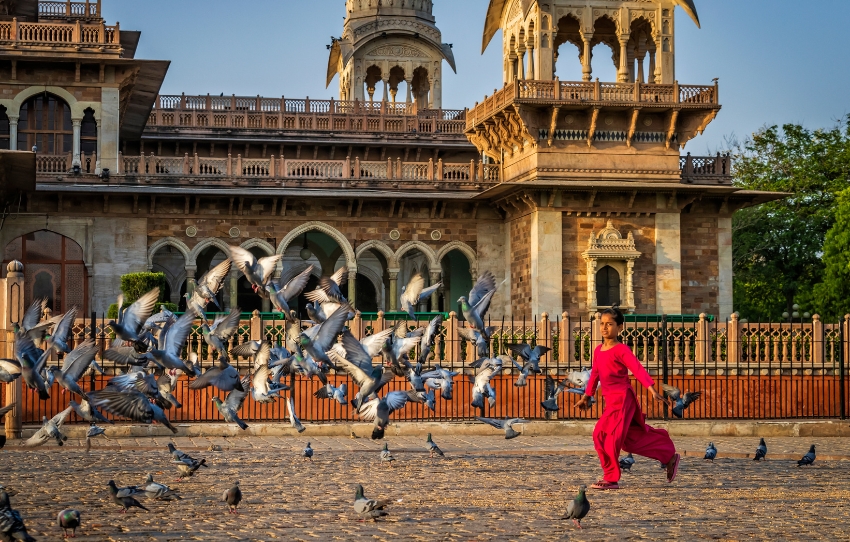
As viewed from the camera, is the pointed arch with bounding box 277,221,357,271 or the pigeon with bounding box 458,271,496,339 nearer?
the pigeon with bounding box 458,271,496,339

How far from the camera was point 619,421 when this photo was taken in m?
11.1

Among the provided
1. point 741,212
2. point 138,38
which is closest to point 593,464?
point 138,38

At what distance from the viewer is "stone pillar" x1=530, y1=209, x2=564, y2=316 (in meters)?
31.0

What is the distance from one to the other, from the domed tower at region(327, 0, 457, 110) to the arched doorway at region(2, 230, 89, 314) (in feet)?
52.4

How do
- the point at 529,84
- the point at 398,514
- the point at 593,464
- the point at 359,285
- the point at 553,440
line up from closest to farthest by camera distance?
the point at 398,514 < the point at 593,464 < the point at 553,440 < the point at 529,84 < the point at 359,285

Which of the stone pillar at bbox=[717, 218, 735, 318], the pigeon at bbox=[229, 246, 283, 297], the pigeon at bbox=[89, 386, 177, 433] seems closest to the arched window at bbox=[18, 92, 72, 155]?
the stone pillar at bbox=[717, 218, 735, 318]

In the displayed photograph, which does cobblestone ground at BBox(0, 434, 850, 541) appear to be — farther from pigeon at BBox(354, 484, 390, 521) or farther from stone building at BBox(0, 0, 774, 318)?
stone building at BBox(0, 0, 774, 318)

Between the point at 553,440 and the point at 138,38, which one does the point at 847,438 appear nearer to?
the point at 553,440

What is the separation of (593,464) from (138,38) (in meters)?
23.4

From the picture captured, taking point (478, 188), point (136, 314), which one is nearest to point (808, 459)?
point (136, 314)

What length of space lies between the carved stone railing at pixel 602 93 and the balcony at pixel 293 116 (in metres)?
9.39

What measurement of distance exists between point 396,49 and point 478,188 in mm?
13707

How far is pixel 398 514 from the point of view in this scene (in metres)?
10.1

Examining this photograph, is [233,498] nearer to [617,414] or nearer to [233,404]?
[617,414]
